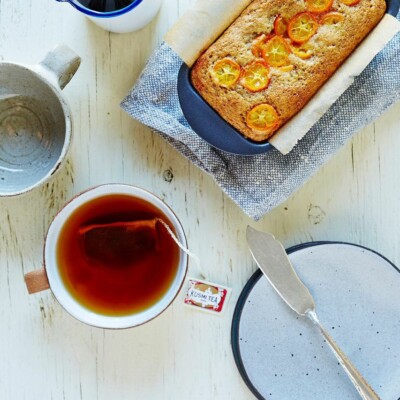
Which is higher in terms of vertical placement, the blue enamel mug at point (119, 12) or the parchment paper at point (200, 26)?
the parchment paper at point (200, 26)

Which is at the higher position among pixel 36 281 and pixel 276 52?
pixel 276 52

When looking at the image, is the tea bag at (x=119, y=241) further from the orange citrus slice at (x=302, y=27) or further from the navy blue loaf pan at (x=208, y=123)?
the orange citrus slice at (x=302, y=27)

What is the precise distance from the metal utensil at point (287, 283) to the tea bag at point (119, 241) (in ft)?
0.58

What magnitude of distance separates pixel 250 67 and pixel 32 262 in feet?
1.71

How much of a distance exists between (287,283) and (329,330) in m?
0.13

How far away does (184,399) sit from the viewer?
1143mm

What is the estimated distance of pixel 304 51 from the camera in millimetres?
990

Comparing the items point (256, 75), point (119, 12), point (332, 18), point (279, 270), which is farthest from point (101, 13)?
point (279, 270)

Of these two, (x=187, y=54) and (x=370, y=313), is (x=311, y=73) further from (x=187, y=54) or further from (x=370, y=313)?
(x=370, y=313)

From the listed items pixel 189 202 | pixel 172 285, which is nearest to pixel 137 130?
pixel 189 202

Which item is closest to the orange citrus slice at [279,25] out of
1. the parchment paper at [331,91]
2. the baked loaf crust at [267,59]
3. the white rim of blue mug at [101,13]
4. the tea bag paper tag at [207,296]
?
the baked loaf crust at [267,59]

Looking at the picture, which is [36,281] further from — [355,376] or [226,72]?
[355,376]

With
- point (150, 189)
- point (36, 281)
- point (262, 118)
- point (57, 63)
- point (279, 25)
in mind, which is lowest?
point (36, 281)

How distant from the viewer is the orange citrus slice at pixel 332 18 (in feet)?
3.22
